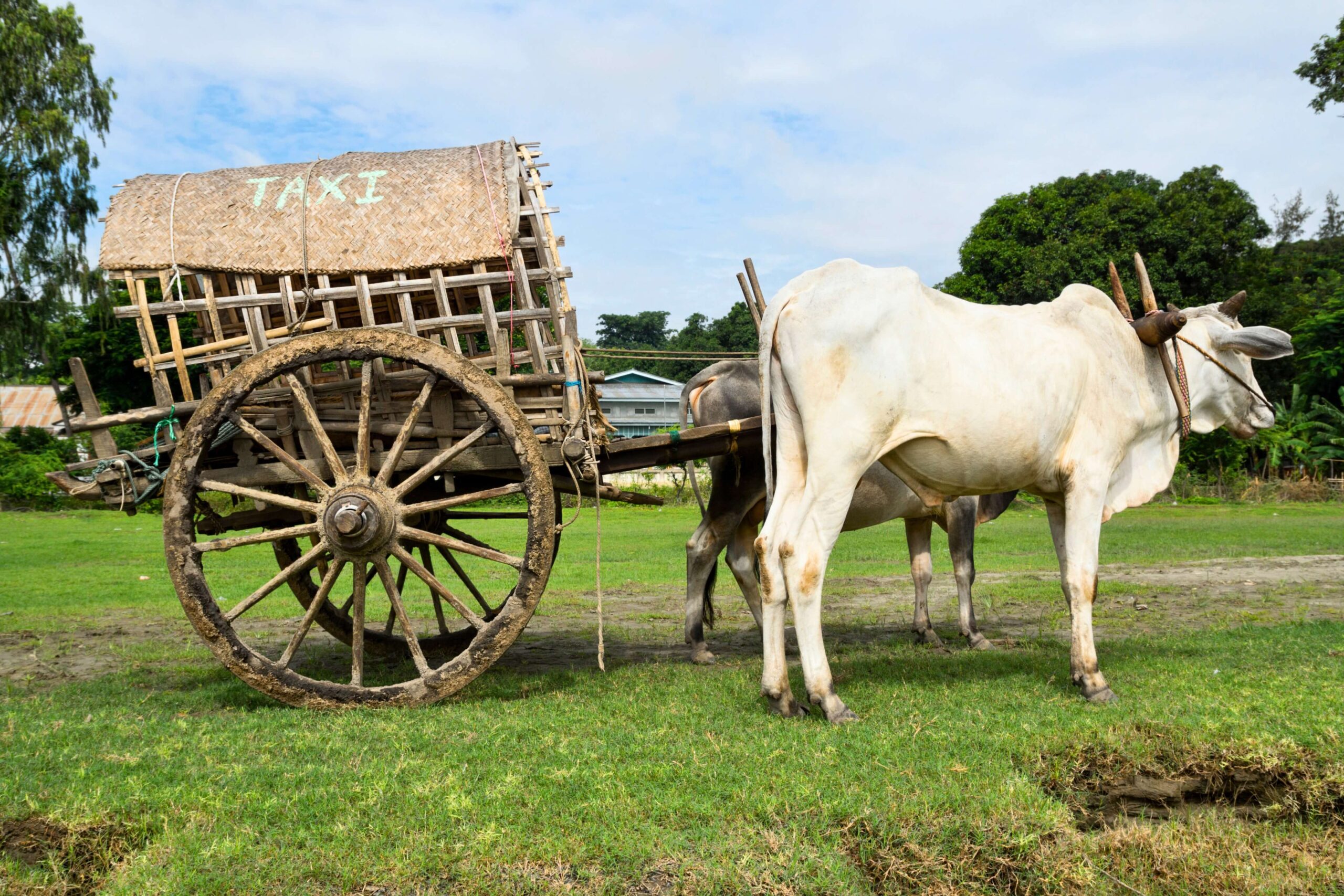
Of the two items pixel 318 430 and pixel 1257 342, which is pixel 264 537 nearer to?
pixel 318 430

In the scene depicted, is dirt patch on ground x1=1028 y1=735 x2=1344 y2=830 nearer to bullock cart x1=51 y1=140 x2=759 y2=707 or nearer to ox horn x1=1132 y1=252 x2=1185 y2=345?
ox horn x1=1132 y1=252 x2=1185 y2=345

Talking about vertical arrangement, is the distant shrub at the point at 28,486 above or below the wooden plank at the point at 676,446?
below

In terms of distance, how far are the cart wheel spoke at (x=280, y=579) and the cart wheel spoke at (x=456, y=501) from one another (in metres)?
0.51

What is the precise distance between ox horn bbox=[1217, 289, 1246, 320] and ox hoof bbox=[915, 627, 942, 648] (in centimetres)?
318

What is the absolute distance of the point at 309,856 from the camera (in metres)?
3.91

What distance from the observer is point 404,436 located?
5.86 m

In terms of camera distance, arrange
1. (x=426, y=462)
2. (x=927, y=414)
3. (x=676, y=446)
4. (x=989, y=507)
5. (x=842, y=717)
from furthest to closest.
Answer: (x=989, y=507) → (x=676, y=446) → (x=426, y=462) → (x=927, y=414) → (x=842, y=717)

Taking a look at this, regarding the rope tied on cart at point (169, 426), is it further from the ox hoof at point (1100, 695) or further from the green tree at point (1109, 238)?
the green tree at point (1109, 238)

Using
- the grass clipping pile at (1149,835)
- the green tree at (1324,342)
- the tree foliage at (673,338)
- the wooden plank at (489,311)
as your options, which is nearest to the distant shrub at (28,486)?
the tree foliage at (673,338)

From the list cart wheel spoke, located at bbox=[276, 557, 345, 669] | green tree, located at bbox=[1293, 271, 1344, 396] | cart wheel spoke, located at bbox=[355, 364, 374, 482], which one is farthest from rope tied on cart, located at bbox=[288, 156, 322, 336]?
green tree, located at bbox=[1293, 271, 1344, 396]

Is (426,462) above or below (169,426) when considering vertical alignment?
below

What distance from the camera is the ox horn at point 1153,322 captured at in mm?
6383

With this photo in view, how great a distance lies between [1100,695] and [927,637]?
2676 mm

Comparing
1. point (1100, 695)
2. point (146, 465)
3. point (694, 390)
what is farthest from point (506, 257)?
point (1100, 695)
